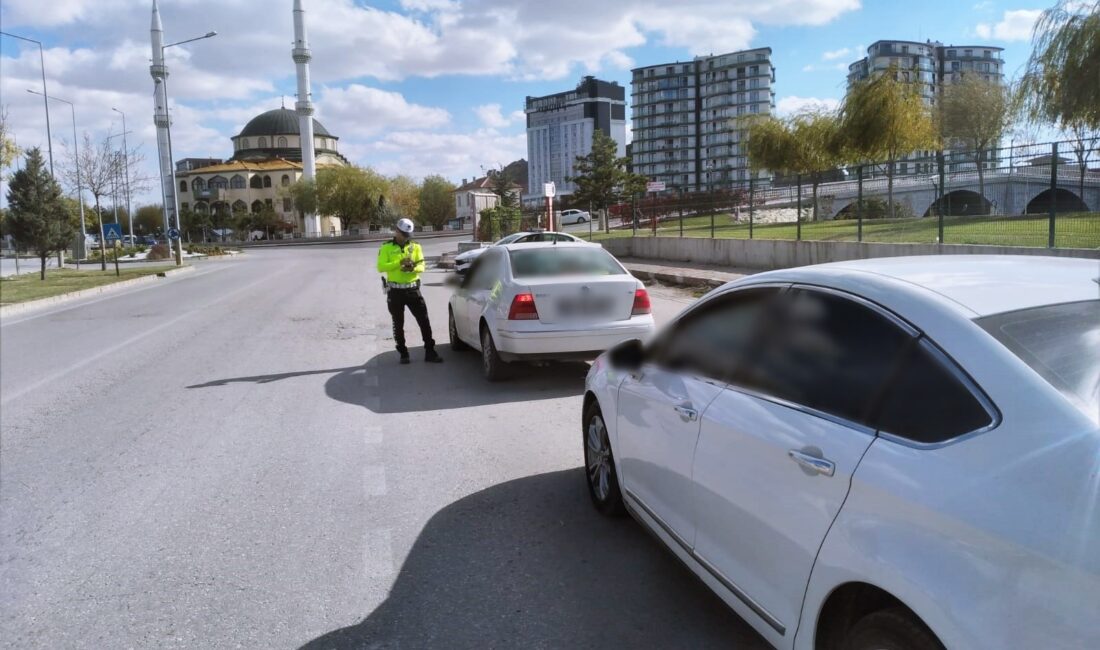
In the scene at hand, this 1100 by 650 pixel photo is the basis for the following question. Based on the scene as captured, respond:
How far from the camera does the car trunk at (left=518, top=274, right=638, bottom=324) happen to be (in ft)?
26.7

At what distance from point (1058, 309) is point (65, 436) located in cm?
727

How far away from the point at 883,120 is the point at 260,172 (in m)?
105

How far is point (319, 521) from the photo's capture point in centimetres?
479

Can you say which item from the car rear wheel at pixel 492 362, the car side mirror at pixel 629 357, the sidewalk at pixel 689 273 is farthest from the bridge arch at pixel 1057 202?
the car side mirror at pixel 629 357

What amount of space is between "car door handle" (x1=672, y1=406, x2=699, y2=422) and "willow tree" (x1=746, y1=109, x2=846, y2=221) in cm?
3987

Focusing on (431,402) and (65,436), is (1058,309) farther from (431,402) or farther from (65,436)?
(65,436)

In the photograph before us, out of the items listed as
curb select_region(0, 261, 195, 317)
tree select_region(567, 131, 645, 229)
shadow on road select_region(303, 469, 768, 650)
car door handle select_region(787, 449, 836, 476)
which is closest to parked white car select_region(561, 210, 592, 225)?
tree select_region(567, 131, 645, 229)

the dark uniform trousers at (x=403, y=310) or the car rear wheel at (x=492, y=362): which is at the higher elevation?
the dark uniform trousers at (x=403, y=310)

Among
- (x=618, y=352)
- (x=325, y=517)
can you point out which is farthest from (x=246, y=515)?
(x=618, y=352)

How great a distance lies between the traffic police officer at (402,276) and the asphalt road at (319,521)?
2.14 feet

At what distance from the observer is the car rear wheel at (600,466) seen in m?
4.54

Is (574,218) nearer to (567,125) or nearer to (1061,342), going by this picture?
(1061,342)

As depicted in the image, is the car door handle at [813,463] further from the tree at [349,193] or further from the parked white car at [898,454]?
the tree at [349,193]

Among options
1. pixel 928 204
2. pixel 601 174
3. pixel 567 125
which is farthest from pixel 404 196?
pixel 928 204
